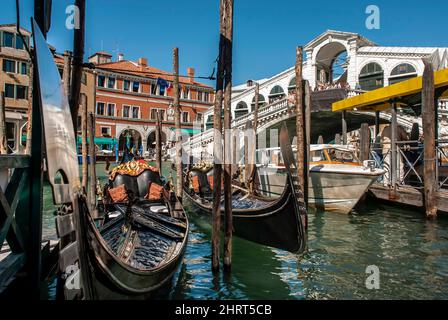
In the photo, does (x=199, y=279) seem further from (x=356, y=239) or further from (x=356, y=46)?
(x=356, y=46)

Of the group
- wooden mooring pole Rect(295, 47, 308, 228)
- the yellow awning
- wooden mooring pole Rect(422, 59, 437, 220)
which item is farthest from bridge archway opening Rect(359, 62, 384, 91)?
wooden mooring pole Rect(295, 47, 308, 228)

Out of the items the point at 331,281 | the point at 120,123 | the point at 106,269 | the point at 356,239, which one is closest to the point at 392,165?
the point at 356,239

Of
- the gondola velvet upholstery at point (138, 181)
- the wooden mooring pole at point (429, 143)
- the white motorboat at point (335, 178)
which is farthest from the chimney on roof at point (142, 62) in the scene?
the wooden mooring pole at point (429, 143)

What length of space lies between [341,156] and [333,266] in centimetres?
610

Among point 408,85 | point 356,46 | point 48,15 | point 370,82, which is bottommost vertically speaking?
point 48,15

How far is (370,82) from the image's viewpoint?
22.4 meters

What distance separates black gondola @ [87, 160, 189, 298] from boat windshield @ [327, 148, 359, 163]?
5228mm

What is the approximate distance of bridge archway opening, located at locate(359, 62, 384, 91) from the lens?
864 inches

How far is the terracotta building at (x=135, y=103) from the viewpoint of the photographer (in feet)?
106

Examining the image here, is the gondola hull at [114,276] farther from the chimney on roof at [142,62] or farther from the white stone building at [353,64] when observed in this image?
the chimney on roof at [142,62]

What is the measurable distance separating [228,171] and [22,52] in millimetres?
25443

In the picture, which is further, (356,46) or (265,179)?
(356,46)

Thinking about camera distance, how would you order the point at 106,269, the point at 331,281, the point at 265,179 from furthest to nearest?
the point at 265,179 → the point at 331,281 → the point at 106,269

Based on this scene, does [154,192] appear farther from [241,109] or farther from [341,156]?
[241,109]
